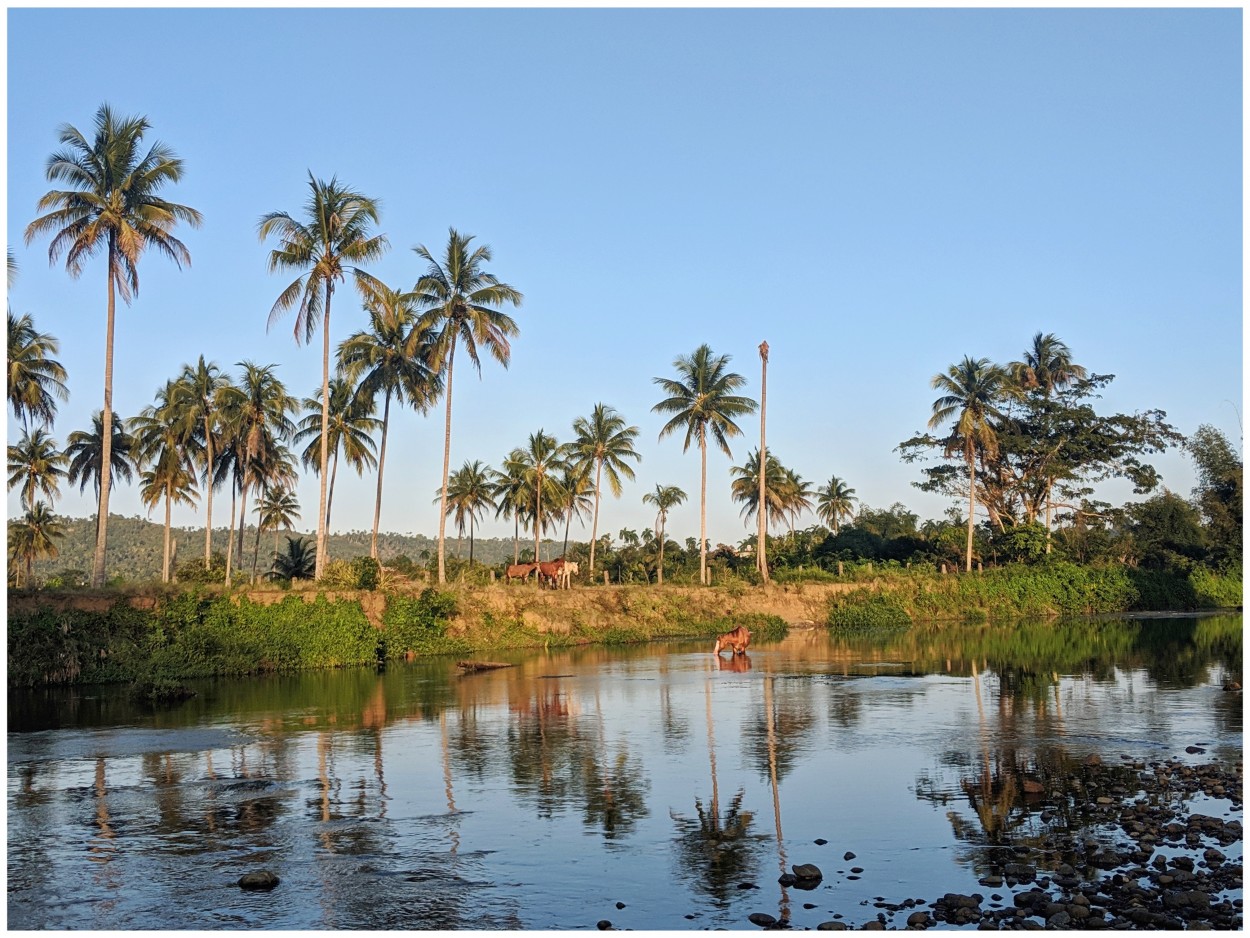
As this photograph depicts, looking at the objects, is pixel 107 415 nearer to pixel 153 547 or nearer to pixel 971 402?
pixel 971 402

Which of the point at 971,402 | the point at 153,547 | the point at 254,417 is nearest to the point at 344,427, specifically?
the point at 254,417

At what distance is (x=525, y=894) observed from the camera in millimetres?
11062

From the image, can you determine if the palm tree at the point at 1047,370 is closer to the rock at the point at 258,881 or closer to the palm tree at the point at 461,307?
the palm tree at the point at 461,307

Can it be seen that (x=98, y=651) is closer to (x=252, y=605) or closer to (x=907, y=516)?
(x=252, y=605)

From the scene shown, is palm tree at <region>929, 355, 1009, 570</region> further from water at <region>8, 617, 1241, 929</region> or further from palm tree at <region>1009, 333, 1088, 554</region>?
water at <region>8, 617, 1241, 929</region>

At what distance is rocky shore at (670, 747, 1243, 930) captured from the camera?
9633mm

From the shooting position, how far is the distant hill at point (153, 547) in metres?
102

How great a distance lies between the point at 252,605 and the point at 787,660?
56.6ft

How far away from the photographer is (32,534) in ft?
226

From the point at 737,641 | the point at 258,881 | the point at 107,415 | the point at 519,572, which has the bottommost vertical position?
the point at 258,881

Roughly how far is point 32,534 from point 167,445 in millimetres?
19476

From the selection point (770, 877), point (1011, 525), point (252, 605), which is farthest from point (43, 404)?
point (1011, 525)

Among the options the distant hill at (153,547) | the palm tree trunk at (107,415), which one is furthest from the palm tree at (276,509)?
the palm tree trunk at (107,415)

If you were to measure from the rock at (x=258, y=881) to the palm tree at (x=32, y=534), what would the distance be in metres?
61.5
